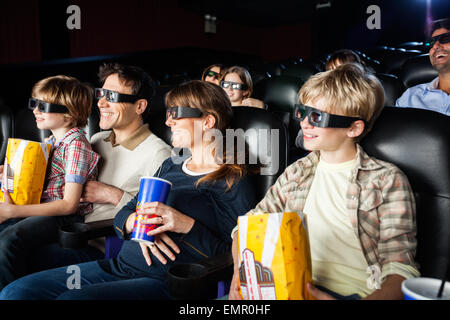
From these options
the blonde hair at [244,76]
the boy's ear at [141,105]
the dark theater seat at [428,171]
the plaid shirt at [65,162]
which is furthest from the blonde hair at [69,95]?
the blonde hair at [244,76]

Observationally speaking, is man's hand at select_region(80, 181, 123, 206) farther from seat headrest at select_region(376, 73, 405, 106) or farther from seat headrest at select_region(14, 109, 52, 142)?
seat headrest at select_region(376, 73, 405, 106)

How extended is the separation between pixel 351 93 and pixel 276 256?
0.63 meters

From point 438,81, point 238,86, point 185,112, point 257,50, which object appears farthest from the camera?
point 257,50

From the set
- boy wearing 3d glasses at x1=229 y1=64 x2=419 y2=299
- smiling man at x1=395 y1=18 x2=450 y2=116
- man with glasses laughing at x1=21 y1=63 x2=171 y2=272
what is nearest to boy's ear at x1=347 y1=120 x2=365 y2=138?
boy wearing 3d glasses at x1=229 y1=64 x2=419 y2=299

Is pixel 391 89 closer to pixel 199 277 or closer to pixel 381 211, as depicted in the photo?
pixel 381 211

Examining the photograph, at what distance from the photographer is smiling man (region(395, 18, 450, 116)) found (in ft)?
→ 7.15

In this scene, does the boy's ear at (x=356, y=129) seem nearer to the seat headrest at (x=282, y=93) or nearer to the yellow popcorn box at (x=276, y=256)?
the yellow popcorn box at (x=276, y=256)

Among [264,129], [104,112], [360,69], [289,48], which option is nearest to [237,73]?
[104,112]

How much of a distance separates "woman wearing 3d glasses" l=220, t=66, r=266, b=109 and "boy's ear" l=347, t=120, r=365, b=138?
7.05 ft

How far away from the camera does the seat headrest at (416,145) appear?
45.1 inches

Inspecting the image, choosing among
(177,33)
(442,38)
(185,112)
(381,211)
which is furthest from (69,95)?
(177,33)

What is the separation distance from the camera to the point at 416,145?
1194 millimetres

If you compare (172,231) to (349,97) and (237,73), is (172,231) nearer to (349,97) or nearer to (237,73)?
(349,97)

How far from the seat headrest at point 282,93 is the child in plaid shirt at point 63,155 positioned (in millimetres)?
1918
